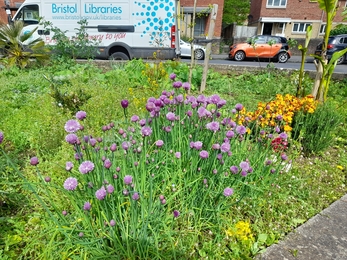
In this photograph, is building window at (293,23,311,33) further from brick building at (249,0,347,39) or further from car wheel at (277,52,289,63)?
car wheel at (277,52,289,63)

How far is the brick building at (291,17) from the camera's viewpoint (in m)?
23.9

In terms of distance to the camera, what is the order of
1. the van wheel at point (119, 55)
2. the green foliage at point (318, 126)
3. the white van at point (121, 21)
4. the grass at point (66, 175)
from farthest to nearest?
the van wheel at point (119, 55) < the white van at point (121, 21) < the green foliage at point (318, 126) < the grass at point (66, 175)

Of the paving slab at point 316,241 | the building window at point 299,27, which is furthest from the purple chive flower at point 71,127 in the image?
the building window at point 299,27

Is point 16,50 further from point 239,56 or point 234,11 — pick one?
point 234,11

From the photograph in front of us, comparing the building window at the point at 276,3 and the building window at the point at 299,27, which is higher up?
the building window at the point at 276,3

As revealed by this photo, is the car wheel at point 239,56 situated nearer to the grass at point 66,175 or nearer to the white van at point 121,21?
the white van at point 121,21

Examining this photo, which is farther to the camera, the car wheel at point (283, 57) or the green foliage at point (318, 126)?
the car wheel at point (283, 57)

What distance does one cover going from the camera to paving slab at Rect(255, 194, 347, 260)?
148 centimetres

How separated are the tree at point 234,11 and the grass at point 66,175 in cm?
2408

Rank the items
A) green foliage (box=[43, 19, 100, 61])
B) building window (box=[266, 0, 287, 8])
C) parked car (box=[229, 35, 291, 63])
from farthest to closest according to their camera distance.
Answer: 1. building window (box=[266, 0, 287, 8])
2. parked car (box=[229, 35, 291, 63])
3. green foliage (box=[43, 19, 100, 61])

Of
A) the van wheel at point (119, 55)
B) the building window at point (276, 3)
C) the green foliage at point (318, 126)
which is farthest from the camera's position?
the building window at point (276, 3)

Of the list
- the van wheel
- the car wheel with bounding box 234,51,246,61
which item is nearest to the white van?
the van wheel

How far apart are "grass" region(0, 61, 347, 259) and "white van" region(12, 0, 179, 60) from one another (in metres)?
4.42

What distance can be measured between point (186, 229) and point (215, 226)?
0.67 feet
